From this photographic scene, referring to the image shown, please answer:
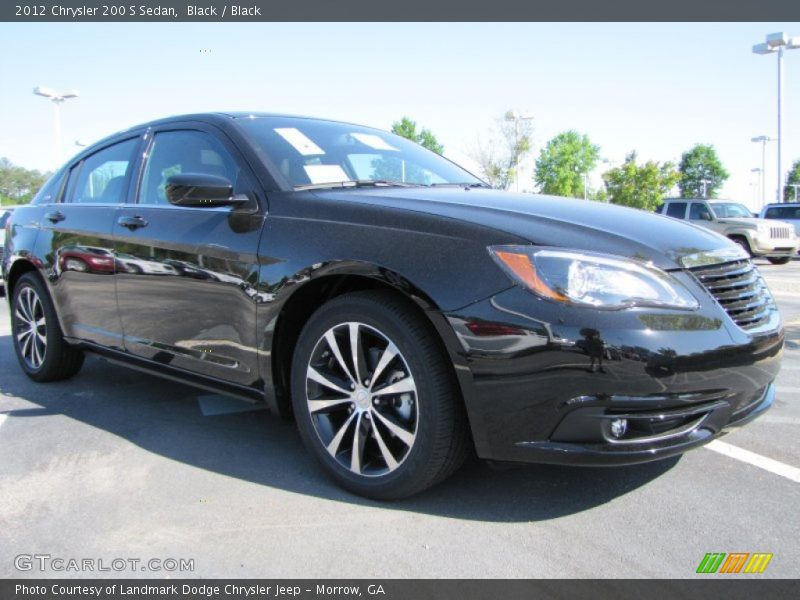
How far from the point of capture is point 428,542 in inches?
92.4

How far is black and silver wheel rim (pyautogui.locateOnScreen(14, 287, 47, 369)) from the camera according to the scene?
15.0 ft

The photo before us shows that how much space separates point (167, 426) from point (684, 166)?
96.9 metres

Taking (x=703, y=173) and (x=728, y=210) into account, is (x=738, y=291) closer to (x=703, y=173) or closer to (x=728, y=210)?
(x=728, y=210)

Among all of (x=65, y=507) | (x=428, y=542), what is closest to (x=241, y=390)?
(x=65, y=507)

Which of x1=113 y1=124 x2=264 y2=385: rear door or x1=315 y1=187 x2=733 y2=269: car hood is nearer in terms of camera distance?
x1=315 y1=187 x2=733 y2=269: car hood

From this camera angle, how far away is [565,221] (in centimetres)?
255

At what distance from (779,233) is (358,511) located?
18.1 m

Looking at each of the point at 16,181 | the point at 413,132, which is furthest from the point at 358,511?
the point at 16,181

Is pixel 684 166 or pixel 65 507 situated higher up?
pixel 684 166

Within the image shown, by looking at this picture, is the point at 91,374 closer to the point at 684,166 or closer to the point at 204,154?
the point at 204,154

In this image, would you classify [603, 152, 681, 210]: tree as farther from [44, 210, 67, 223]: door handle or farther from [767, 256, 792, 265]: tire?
[44, 210, 67, 223]: door handle

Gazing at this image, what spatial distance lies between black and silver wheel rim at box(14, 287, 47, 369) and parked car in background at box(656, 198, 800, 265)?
15755mm

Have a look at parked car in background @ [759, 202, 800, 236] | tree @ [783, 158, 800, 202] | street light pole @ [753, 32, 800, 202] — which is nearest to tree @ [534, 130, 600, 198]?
tree @ [783, 158, 800, 202]
